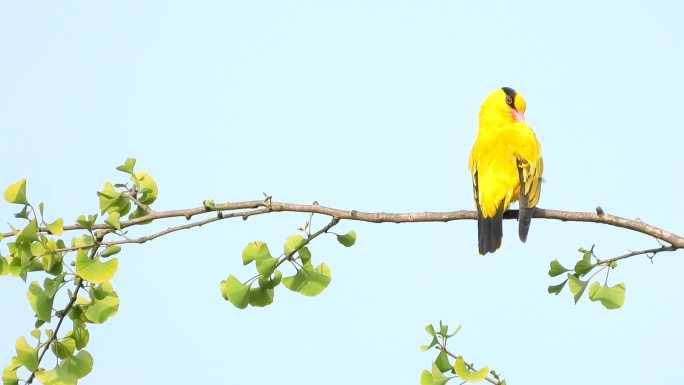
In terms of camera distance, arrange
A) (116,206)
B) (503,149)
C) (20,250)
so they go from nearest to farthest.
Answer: (20,250)
(116,206)
(503,149)

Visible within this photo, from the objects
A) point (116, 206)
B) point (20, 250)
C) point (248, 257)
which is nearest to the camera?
point (20, 250)

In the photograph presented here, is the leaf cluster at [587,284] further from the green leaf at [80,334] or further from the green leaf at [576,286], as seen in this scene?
the green leaf at [80,334]

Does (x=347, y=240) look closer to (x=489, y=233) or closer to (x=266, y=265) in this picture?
(x=266, y=265)

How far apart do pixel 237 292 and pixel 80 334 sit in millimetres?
818

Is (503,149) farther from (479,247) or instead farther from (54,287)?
(54,287)

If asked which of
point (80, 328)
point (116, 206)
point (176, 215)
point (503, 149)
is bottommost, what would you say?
point (80, 328)

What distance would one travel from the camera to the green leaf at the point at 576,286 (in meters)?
4.51

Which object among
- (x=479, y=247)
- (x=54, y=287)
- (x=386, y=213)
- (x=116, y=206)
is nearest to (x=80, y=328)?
(x=54, y=287)

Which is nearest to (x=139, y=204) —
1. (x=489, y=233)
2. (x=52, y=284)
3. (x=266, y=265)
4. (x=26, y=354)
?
(x=52, y=284)

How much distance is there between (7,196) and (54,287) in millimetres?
515

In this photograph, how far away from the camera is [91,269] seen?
13.5ft

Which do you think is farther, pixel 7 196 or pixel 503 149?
pixel 503 149

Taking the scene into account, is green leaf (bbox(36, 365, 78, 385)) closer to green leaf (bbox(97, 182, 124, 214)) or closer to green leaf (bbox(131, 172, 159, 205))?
green leaf (bbox(97, 182, 124, 214))

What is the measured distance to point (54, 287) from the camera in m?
4.17
